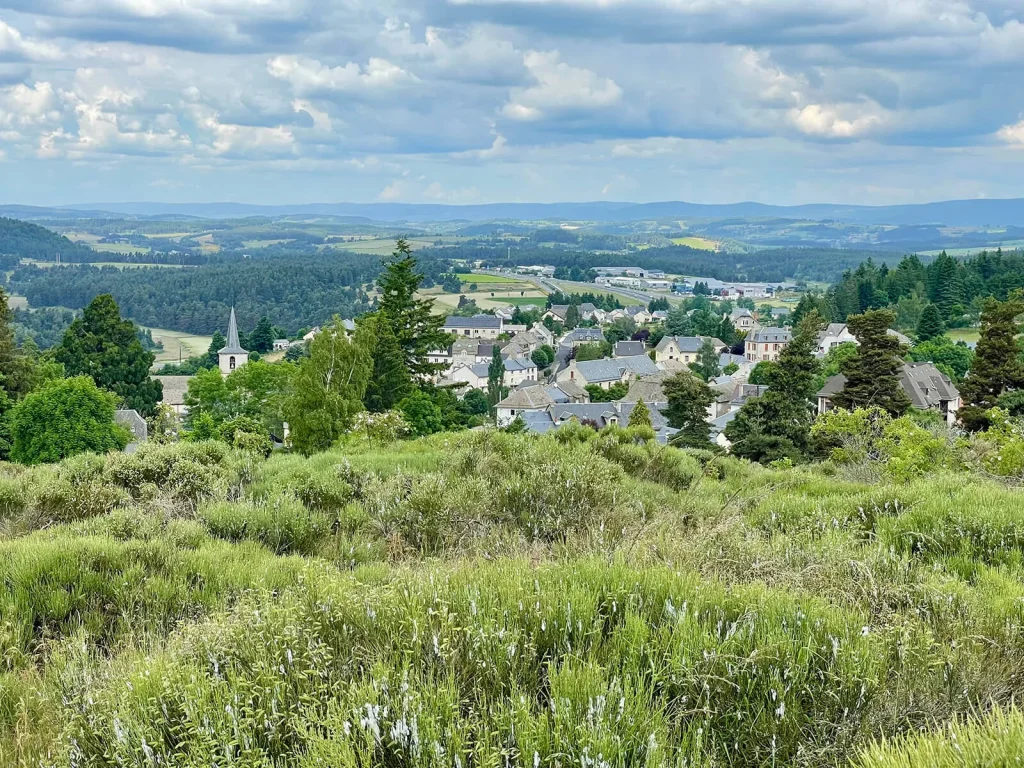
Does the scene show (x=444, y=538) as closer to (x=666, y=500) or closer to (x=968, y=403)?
(x=666, y=500)

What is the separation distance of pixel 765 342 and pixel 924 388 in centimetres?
5722

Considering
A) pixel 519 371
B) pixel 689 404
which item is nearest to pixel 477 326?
pixel 519 371

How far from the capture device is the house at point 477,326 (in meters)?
144

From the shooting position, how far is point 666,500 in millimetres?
7867

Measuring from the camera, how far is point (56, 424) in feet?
98.3

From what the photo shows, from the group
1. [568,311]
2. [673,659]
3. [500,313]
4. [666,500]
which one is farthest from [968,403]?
[500,313]

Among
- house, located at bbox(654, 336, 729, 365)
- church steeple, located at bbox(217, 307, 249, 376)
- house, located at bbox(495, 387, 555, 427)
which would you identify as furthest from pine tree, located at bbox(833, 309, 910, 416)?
house, located at bbox(654, 336, 729, 365)

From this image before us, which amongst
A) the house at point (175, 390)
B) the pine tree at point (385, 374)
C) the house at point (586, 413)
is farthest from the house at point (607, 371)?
the pine tree at point (385, 374)

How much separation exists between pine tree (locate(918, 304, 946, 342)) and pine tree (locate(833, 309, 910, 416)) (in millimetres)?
47982

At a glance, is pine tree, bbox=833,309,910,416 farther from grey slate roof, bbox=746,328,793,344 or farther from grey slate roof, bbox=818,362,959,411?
grey slate roof, bbox=746,328,793,344

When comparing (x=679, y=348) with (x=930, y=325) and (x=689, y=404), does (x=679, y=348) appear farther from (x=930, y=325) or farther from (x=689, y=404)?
(x=689, y=404)

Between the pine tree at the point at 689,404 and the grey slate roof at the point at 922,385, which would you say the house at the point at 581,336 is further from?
the pine tree at the point at 689,404

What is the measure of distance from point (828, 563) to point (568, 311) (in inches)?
5758

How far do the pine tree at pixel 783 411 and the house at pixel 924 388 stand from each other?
2110 cm
